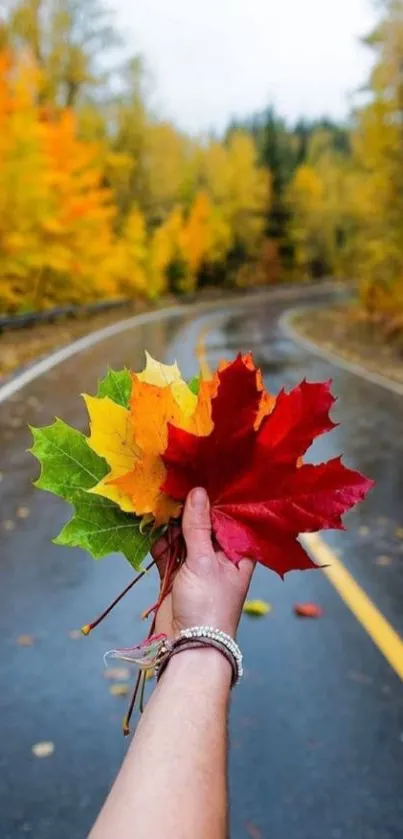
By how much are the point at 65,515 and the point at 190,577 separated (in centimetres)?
637

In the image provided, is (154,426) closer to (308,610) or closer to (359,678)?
(359,678)

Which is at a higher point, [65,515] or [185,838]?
[185,838]

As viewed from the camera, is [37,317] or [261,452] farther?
[37,317]

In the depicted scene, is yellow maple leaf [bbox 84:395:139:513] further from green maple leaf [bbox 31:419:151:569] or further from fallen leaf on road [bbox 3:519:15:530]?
fallen leaf on road [bbox 3:519:15:530]

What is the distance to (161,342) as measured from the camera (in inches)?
933

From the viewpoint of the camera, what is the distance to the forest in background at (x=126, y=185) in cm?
2531

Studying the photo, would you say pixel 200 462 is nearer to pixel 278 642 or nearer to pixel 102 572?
pixel 278 642

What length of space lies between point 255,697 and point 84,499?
10.8 ft

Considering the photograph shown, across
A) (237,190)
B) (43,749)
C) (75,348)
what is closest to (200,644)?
(43,749)

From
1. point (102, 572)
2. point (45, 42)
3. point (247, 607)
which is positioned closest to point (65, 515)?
point (102, 572)

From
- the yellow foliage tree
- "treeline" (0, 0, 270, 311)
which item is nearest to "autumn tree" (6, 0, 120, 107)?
"treeline" (0, 0, 270, 311)

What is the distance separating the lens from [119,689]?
4.47m

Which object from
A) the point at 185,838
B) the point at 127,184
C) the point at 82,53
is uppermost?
the point at 82,53

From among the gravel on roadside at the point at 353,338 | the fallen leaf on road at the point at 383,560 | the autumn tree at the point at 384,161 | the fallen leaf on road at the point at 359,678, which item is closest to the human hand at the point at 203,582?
the fallen leaf on road at the point at 359,678
